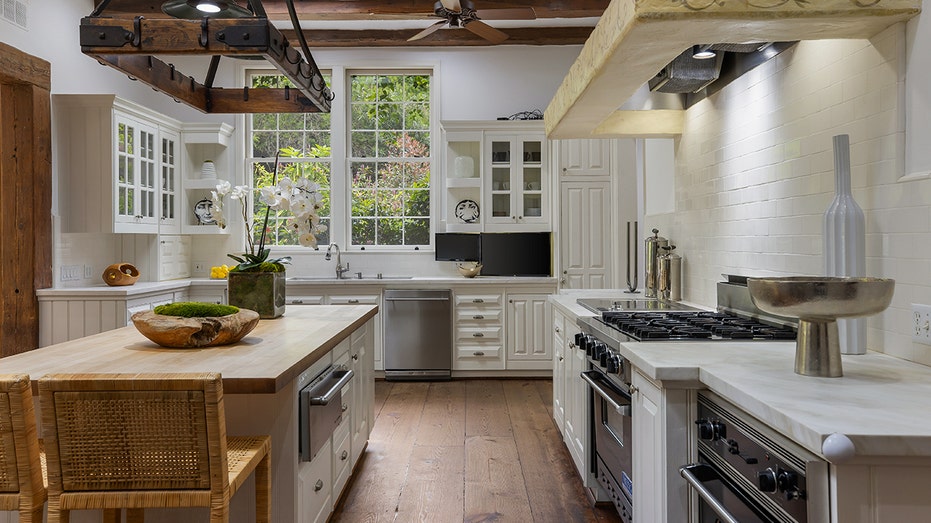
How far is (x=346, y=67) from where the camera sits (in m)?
6.54

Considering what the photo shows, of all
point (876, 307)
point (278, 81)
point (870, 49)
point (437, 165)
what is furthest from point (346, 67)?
point (876, 307)

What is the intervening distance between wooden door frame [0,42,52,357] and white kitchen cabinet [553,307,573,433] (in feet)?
12.2

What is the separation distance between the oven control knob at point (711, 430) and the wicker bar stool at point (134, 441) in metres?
1.21

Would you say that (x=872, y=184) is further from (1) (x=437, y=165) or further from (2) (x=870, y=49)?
(1) (x=437, y=165)

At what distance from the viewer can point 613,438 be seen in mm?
2578

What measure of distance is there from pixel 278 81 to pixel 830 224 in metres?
5.91

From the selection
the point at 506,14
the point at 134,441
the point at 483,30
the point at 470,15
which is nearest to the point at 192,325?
the point at 134,441

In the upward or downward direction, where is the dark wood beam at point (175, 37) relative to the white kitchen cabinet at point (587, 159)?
downward

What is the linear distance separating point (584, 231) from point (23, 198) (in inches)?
175

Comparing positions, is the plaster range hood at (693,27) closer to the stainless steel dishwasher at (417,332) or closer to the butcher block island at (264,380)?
the butcher block island at (264,380)

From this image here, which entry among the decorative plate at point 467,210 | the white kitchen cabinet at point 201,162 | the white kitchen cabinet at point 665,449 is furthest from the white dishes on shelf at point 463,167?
the white kitchen cabinet at point 665,449

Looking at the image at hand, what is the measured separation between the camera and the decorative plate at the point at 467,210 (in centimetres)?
634

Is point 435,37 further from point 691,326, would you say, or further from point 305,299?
point 691,326

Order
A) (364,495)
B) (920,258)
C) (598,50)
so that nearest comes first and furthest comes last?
(920,258)
(598,50)
(364,495)
